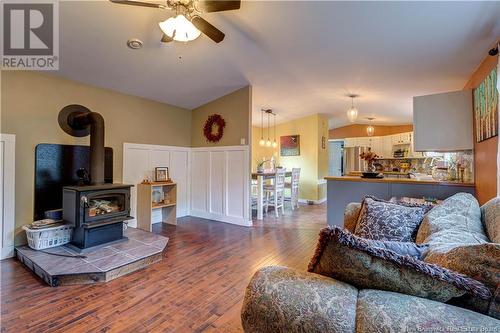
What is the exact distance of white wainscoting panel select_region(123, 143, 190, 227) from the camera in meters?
4.26

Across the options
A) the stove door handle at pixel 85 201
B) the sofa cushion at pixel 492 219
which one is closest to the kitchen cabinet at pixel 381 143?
the sofa cushion at pixel 492 219

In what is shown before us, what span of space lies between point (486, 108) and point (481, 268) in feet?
7.62

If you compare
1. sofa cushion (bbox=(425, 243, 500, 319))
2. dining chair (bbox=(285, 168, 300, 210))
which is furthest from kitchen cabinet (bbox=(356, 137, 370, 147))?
sofa cushion (bbox=(425, 243, 500, 319))

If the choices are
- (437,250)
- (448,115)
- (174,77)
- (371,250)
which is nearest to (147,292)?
(371,250)

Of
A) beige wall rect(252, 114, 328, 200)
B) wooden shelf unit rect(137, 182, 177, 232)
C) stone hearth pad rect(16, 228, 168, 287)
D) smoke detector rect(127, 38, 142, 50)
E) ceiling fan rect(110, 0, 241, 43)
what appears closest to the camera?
ceiling fan rect(110, 0, 241, 43)

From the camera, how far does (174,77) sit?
3.82 m

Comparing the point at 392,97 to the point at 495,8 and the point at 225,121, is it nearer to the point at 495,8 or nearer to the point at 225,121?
the point at 495,8

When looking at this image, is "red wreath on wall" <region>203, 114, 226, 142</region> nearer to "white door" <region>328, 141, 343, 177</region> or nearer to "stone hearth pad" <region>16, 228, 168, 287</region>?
"stone hearth pad" <region>16, 228, 168, 287</region>

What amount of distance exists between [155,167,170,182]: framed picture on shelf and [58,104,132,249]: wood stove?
128 cm

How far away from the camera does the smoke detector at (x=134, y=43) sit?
2805 millimetres

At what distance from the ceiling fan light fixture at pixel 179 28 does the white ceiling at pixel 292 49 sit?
61 centimetres

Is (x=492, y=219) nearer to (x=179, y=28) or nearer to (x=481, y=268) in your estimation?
(x=481, y=268)

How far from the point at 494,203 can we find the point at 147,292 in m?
2.69

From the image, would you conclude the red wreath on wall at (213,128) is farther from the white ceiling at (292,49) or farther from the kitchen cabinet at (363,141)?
the kitchen cabinet at (363,141)
